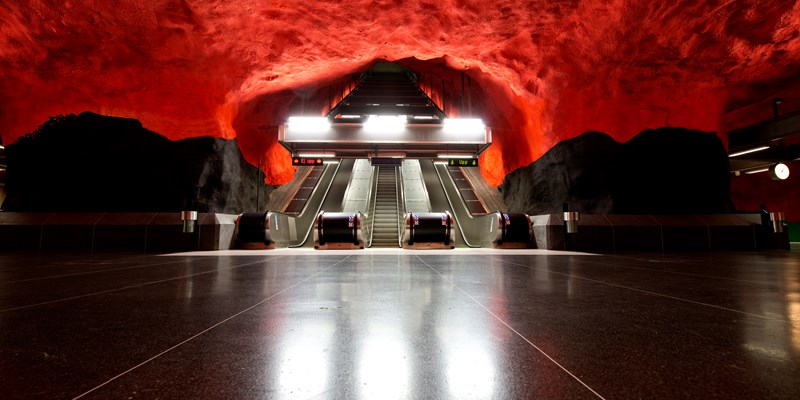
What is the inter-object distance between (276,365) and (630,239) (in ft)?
32.0

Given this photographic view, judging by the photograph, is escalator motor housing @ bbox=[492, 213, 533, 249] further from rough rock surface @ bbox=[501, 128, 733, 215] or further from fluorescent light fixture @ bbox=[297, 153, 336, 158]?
fluorescent light fixture @ bbox=[297, 153, 336, 158]

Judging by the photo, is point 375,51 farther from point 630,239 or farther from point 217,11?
point 630,239

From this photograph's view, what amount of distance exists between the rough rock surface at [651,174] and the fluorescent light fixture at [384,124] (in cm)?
681

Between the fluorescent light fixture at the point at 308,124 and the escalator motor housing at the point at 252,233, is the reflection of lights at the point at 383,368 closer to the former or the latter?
the escalator motor housing at the point at 252,233

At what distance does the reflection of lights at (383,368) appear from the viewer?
95 centimetres

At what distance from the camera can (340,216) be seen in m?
10.6

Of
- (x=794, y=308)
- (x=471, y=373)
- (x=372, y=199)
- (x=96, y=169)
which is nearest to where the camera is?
(x=471, y=373)

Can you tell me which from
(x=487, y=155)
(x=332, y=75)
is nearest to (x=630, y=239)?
(x=487, y=155)

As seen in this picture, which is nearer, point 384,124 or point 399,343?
point 399,343

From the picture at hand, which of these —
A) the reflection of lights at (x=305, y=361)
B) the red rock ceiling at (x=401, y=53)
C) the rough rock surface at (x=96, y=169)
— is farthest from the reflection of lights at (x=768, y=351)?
the rough rock surface at (x=96, y=169)

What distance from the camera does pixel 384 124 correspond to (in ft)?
45.2

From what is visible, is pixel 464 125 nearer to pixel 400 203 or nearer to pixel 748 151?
pixel 400 203

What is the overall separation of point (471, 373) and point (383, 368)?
0.28 metres

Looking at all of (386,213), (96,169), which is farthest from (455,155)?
(96,169)
